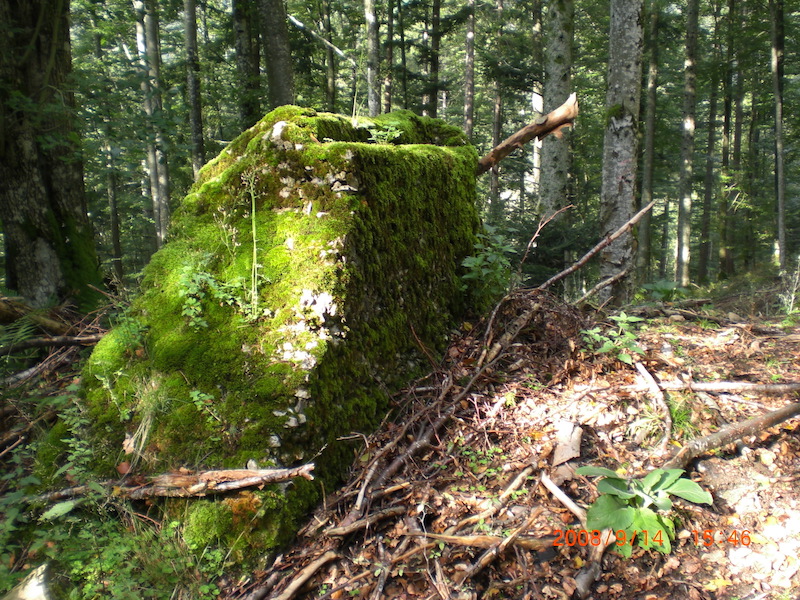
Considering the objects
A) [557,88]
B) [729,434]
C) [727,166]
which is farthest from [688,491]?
[727,166]

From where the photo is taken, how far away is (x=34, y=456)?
266 cm

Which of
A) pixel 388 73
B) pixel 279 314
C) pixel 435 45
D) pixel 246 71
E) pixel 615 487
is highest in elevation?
pixel 435 45

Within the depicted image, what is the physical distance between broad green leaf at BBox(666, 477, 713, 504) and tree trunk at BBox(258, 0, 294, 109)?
7.68m

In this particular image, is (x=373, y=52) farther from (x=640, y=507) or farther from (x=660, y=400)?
(x=640, y=507)

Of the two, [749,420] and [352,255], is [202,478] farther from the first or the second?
[749,420]

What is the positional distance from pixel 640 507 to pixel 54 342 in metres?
4.26

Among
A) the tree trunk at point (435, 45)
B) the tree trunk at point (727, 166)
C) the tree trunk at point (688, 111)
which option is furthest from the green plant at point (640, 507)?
the tree trunk at point (435, 45)

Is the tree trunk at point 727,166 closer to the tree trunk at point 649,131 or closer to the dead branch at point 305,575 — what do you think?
the tree trunk at point 649,131

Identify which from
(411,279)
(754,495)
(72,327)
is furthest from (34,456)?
(754,495)

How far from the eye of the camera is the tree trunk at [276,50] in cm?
749

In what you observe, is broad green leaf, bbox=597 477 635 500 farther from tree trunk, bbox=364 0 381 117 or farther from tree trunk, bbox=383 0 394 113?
tree trunk, bbox=383 0 394 113

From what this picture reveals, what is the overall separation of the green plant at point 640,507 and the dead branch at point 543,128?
3567mm

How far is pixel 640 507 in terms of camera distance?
2195 millimetres

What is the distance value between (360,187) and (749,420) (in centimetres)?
298
